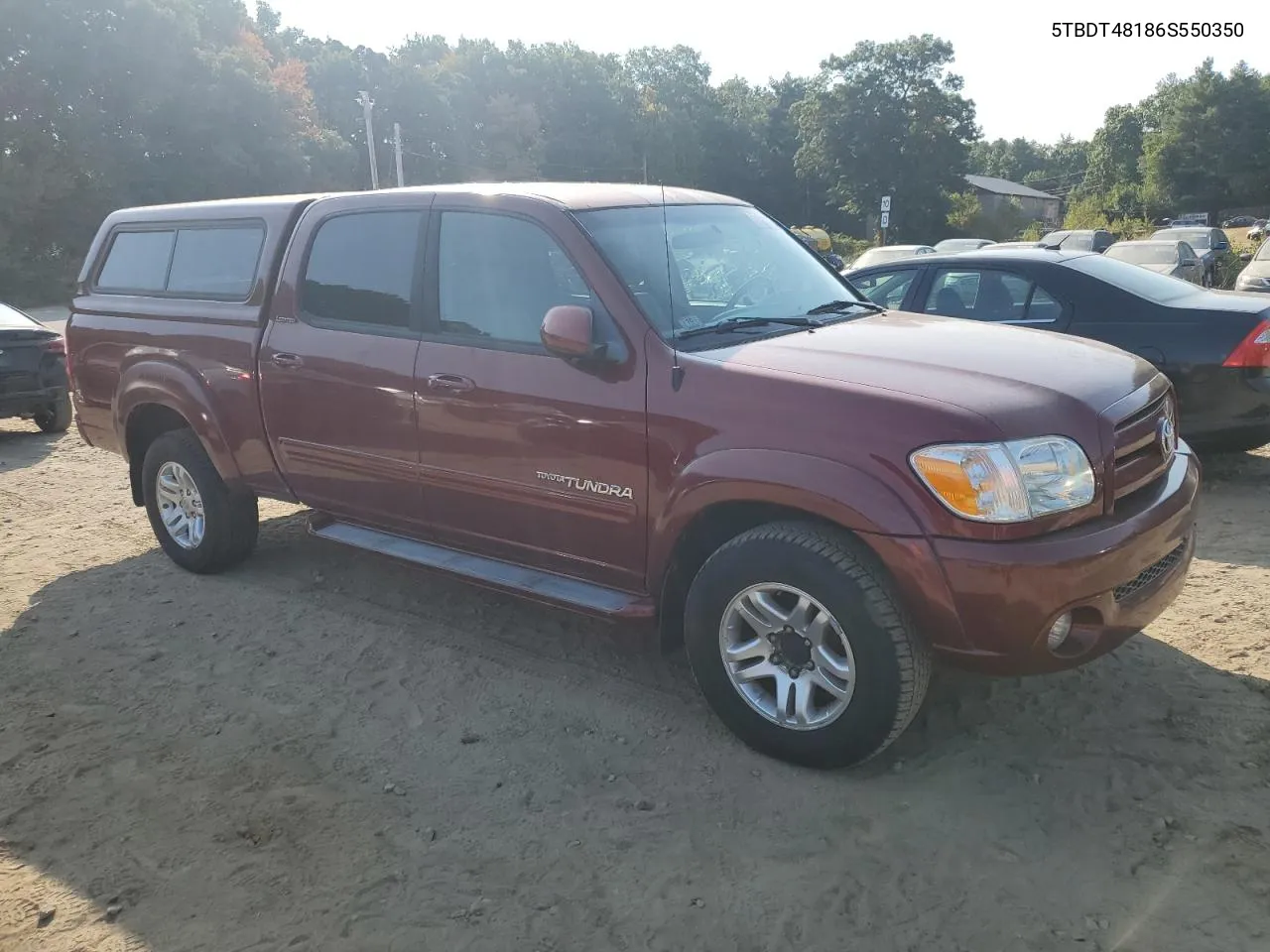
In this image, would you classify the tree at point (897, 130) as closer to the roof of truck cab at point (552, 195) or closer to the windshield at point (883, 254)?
the windshield at point (883, 254)

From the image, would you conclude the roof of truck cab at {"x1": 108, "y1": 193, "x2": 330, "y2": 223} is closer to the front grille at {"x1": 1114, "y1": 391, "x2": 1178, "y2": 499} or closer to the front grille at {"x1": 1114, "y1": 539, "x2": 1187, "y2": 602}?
the front grille at {"x1": 1114, "y1": 391, "x2": 1178, "y2": 499}

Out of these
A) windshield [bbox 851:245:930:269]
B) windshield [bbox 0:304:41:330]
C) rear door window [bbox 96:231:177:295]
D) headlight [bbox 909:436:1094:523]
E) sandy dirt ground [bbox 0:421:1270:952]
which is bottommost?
sandy dirt ground [bbox 0:421:1270:952]

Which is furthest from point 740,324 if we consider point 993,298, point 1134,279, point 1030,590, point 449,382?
point 1134,279

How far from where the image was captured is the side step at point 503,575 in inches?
145

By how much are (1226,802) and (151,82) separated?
148 ft

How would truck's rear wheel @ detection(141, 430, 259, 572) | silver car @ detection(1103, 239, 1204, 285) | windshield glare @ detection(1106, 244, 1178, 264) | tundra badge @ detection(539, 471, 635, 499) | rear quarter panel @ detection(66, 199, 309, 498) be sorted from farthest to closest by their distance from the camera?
windshield glare @ detection(1106, 244, 1178, 264), silver car @ detection(1103, 239, 1204, 285), truck's rear wheel @ detection(141, 430, 259, 572), rear quarter panel @ detection(66, 199, 309, 498), tundra badge @ detection(539, 471, 635, 499)

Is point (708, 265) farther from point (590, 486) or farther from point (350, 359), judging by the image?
point (350, 359)

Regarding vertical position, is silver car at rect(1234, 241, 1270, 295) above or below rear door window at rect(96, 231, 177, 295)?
below

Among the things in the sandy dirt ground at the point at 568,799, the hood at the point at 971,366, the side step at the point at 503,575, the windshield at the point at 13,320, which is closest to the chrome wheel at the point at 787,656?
the sandy dirt ground at the point at 568,799

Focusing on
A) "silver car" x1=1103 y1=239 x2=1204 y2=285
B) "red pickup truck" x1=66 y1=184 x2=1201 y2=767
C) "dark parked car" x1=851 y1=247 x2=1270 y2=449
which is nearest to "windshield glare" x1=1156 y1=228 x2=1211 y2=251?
"silver car" x1=1103 y1=239 x2=1204 y2=285

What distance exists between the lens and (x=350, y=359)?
172 inches

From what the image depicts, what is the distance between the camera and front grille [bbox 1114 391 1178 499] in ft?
10.5

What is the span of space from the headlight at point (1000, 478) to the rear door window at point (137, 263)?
14.4ft

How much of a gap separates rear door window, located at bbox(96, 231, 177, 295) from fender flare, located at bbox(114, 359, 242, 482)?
18.9 inches
